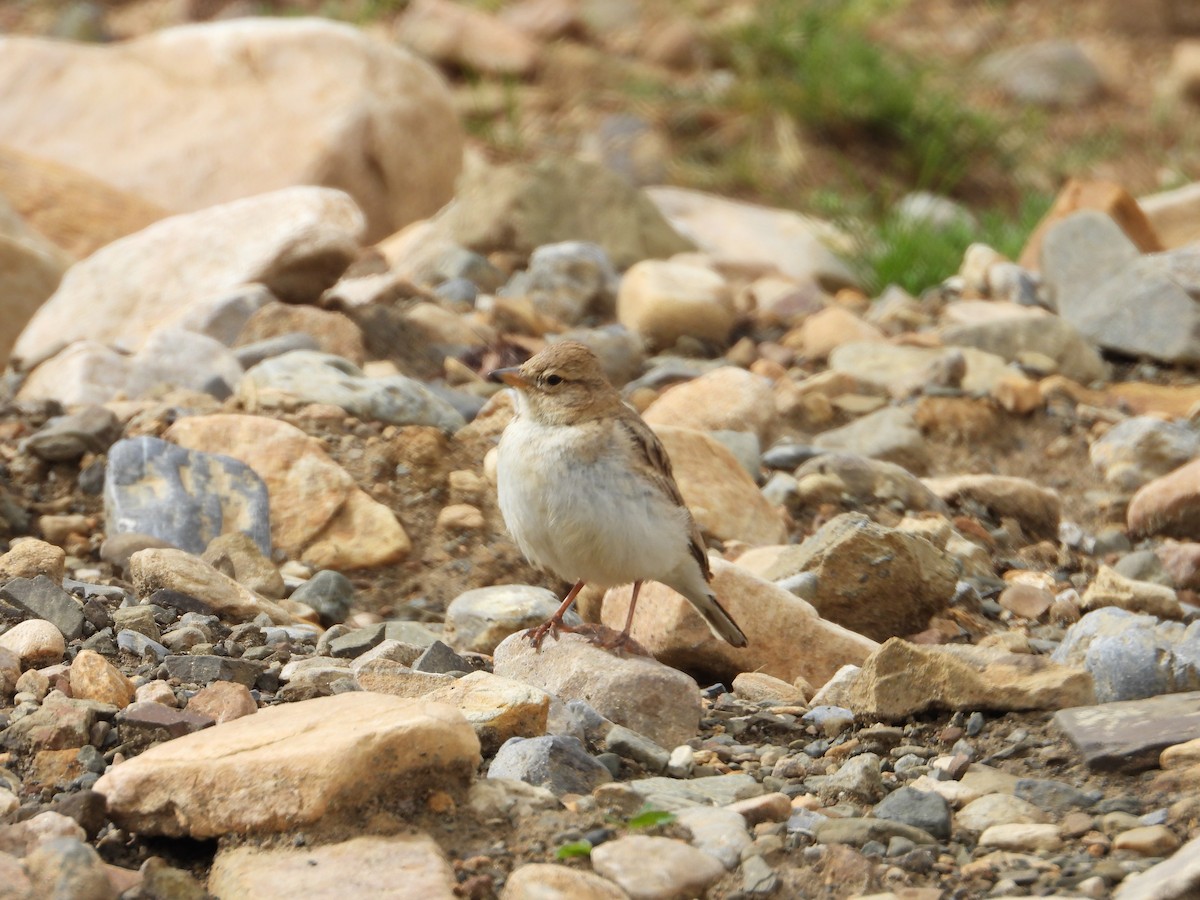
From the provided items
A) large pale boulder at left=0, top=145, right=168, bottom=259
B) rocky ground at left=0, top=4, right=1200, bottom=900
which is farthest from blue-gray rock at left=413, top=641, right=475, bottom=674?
large pale boulder at left=0, top=145, right=168, bottom=259

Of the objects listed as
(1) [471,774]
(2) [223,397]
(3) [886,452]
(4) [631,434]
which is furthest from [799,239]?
(1) [471,774]

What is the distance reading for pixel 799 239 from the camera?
39.3ft

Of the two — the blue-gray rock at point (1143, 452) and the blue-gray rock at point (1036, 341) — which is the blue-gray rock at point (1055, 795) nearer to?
the blue-gray rock at point (1143, 452)

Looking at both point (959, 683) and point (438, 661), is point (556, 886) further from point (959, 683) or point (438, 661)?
point (959, 683)

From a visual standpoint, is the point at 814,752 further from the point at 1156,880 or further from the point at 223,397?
the point at 223,397

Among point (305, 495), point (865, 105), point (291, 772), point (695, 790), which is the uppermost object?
point (291, 772)

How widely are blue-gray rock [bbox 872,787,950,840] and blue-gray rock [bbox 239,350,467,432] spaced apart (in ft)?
11.1

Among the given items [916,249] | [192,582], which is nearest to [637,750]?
[192,582]

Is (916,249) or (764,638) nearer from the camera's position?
(764,638)

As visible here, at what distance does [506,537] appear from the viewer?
6328 millimetres

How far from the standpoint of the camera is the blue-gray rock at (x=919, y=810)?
3.68m

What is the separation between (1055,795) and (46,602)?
2.82 meters

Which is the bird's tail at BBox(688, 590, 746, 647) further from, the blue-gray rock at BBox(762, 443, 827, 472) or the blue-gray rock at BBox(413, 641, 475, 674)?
the blue-gray rock at BBox(762, 443, 827, 472)

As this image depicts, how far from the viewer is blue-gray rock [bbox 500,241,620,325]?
925cm
